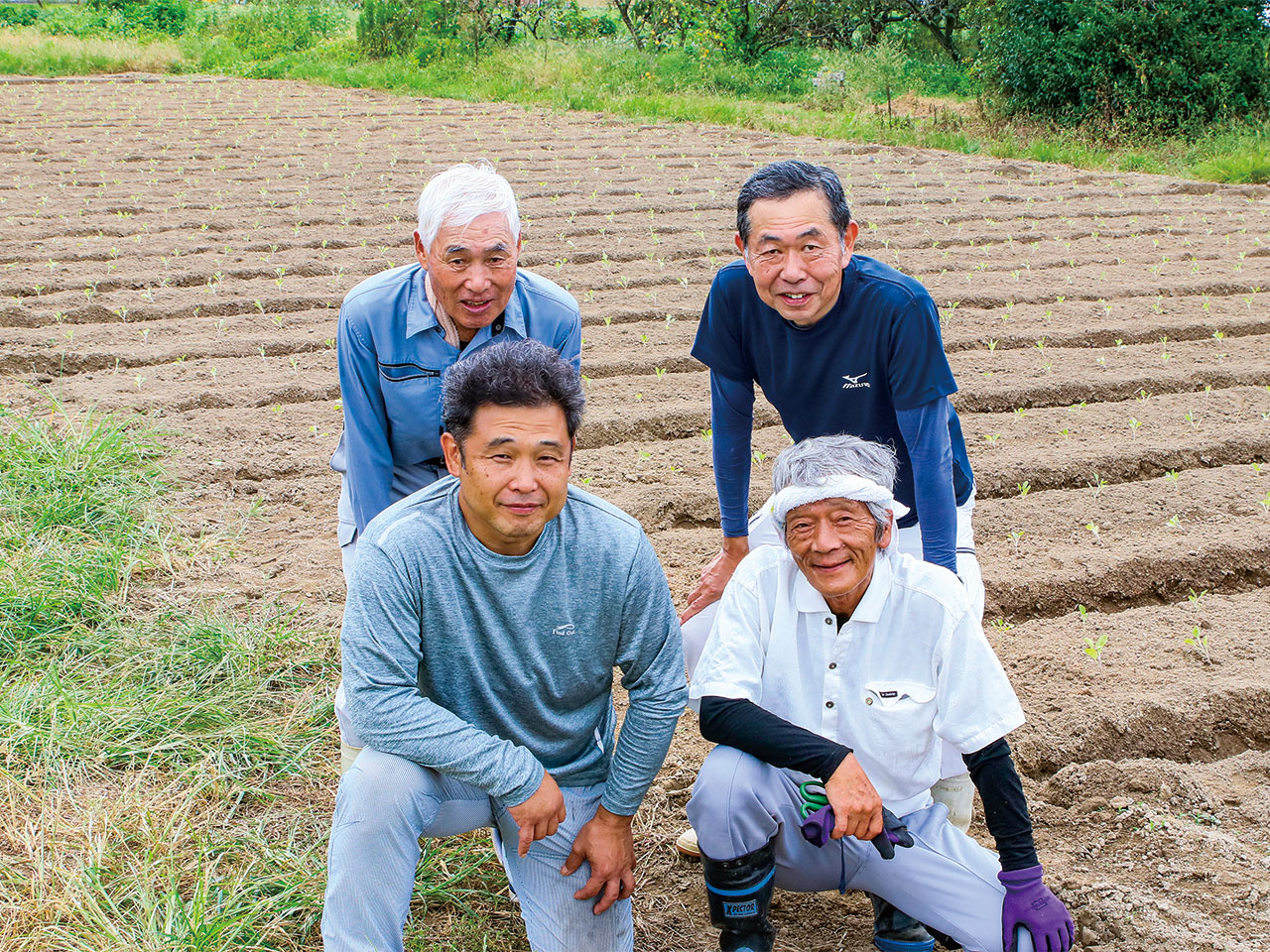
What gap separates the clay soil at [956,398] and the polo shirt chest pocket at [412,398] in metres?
0.90

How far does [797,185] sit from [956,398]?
2.98 meters

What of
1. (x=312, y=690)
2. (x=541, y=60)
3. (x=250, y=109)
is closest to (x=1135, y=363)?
(x=312, y=690)

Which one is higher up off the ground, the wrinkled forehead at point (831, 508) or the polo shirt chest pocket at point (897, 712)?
the wrinkled forehead at point (831, 508)

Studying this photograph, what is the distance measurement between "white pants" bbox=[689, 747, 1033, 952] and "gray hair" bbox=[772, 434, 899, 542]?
0.55 meters

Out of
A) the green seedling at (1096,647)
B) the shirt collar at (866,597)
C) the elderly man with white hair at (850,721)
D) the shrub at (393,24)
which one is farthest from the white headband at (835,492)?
the shrub at (393,24)

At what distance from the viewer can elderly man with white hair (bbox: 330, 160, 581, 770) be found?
8.68ft

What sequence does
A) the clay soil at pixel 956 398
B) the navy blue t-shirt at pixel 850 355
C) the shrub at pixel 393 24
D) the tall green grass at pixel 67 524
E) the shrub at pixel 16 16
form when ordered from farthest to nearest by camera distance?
1. the shrub at pixel 16 16
2. the shrub at pixel 393 24
3. the tall green grass at pixel 67 524
4. the clay soil at pixel 956 398
5. the navy blue t-shirt at pixel 850 355

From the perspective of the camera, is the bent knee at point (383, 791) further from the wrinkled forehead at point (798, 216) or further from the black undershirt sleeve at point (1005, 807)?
the wrinkled forehead at point (798, 216)

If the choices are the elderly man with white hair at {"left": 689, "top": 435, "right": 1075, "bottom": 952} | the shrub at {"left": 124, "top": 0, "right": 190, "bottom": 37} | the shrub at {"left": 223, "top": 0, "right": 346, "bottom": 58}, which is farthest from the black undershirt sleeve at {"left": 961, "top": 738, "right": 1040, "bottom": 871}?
the shrub at {"left": 124, "top": 0, "right": 190, "bottom": 37}

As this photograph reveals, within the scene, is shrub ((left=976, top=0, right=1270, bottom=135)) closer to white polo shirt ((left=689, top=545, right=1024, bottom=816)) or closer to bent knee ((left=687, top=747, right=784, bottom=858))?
white polo shirt ((left=689, top=545, right=1024, bottom=816))

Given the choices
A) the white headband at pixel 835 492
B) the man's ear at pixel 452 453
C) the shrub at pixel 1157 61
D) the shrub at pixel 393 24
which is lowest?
the white headband at pixel 835 492

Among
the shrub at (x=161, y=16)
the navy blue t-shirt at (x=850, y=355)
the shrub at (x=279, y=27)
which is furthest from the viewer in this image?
the shrub at (x=161, y=16)

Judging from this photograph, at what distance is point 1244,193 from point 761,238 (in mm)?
8736

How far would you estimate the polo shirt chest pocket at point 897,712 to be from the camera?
7.74ft
